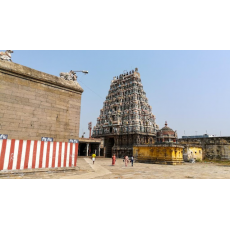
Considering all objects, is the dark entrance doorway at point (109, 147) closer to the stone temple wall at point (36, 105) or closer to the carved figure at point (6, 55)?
the stone temple wall at point (36, 105)

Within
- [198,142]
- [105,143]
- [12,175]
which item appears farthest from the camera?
[105,143]

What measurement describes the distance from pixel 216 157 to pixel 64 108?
1375 inches

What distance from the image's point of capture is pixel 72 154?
13.8 metres

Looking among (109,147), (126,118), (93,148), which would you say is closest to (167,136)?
(126,118)

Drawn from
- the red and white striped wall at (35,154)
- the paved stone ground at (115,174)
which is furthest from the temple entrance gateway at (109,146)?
the red and white striped wall at (35,154)

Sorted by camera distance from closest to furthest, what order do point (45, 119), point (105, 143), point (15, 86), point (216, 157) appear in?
1. point (15, 86)
2. point (45, 119)
3. point (216, 157)
4. point (105, 143)

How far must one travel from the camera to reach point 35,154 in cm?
1190

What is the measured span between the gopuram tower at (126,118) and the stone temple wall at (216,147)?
13.8 meters

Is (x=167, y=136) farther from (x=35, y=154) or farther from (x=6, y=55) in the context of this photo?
(x=6, y=55)

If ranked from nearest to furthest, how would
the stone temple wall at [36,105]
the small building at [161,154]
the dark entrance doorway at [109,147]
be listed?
the stone temple wall at [36,105] → the small building at [161,154] → the dark entrance doorway at [109,147]

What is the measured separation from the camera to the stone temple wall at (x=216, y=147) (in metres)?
36.3

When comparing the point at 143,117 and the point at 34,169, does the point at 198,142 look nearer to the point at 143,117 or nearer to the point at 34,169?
the point at 143,117

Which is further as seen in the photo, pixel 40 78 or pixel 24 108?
pixel 40 78

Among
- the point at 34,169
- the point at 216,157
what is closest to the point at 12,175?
the point at 34,169
